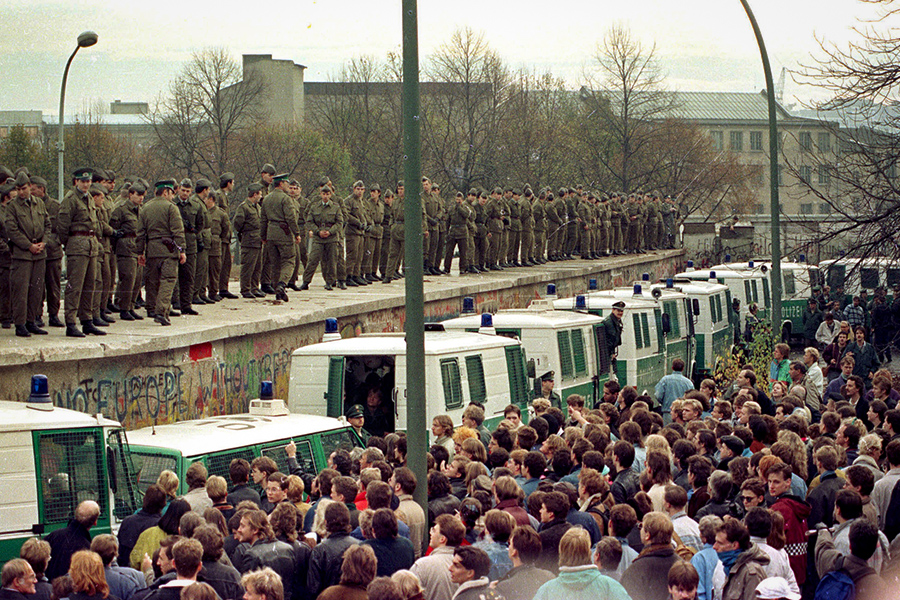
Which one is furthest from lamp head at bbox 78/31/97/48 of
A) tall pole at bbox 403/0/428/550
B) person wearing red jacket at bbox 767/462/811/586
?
person wearing red jacket at bbox 767/462/811/586

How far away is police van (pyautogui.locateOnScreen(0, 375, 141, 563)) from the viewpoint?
7832mm

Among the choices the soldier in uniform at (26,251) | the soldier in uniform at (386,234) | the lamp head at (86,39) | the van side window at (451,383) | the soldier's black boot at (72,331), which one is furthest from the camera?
the lamp head at (86,39)

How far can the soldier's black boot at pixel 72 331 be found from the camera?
508 inches

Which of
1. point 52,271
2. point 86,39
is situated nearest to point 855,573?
point 52,271

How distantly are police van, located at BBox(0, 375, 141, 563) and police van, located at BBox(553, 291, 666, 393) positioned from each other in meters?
10.8

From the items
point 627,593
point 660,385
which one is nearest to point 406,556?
point 627,593

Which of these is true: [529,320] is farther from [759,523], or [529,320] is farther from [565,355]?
[759,523]

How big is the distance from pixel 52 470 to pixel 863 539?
546cm

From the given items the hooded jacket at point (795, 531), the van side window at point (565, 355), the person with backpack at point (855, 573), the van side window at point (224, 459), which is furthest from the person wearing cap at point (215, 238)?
the person with backpack at point (855, 573)

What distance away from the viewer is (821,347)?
24375 mm

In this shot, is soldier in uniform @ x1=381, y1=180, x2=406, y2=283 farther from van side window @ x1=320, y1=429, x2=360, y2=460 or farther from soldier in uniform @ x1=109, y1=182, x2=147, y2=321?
van side window @ x1=320, y1=429, x2=360, y2=460

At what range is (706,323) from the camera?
23.9 metres

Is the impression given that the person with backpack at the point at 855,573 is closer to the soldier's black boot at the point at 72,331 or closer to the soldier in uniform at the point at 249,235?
the soldier's black boot at the point at 72,331

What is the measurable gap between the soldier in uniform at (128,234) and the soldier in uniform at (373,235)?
304 inches
